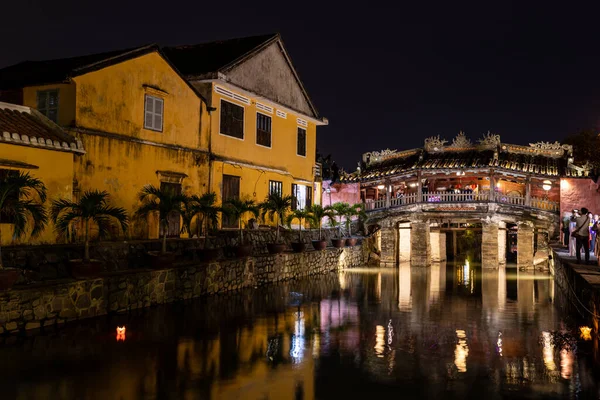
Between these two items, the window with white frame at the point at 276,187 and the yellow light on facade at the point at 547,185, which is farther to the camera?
the yellow light on facade at the point at 547,185

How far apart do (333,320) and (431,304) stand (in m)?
4.48

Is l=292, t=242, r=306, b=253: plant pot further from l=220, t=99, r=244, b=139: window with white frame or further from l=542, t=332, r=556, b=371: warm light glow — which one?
l=542, t=332, r=556, b=371: warm light glow

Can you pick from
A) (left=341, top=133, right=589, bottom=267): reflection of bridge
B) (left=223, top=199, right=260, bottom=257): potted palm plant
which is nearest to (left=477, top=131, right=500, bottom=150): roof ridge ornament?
(left=341, top=133, right=589, bottom=267): reflection of bridge

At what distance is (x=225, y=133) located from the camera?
22.0m

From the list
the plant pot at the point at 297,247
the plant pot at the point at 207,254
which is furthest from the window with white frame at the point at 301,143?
the plant pot at the point at 207,254

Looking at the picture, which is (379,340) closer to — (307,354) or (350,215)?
(307,354)

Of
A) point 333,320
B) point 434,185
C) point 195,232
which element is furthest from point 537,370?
point 434,185

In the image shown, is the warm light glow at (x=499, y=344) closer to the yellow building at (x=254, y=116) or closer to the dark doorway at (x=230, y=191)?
the dark doorway at (x=230, y=191)

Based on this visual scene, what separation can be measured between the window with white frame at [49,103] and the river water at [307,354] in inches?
258

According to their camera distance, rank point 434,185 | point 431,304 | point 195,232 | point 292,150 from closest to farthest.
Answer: point 431,304
point 195,232
point 292,150
point 434,185

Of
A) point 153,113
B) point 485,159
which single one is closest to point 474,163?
point 485,159

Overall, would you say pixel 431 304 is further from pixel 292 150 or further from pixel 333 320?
pixel 292 150

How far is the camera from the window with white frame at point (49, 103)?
53.4ft

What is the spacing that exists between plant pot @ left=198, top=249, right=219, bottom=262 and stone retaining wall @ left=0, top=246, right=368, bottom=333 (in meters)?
0.32
